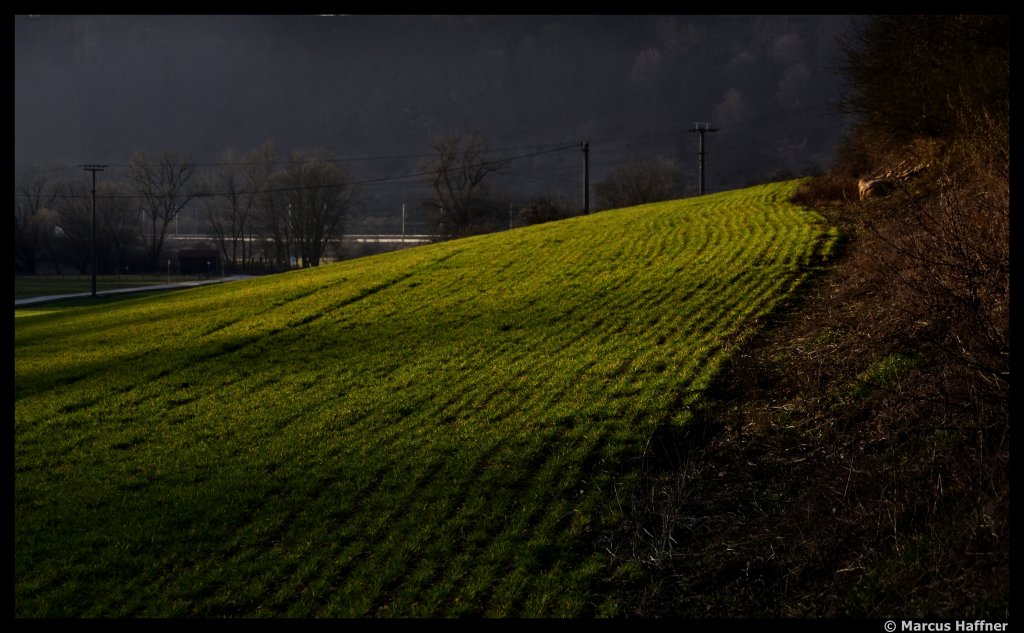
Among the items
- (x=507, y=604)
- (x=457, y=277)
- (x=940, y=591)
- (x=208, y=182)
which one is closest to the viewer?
(x=940, y=591)

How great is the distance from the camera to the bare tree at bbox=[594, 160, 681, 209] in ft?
258

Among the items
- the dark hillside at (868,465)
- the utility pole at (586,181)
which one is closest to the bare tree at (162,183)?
the utility pole at (586,181)

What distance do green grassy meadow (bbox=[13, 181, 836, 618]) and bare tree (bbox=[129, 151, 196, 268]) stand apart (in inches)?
3864

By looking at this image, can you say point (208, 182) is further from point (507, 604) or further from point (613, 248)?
point (507, 604)

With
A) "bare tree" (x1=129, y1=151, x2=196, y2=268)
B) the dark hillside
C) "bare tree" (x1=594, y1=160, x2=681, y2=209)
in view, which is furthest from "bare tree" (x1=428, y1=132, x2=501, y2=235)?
the dark hillside

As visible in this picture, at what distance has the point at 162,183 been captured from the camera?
11225 centimetres

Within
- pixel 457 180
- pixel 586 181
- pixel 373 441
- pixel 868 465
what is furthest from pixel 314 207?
pixel 868 465

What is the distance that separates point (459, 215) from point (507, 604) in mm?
81605

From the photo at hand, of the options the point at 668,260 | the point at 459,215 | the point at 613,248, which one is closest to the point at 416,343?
the point at 668,260

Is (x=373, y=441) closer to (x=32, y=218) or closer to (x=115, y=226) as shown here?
(x=115, y=226)

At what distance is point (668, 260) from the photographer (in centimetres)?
2191

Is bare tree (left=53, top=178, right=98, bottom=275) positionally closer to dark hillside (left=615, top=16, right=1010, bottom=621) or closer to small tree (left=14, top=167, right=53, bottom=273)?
small tree (left=14, top=167, right=53, bottom=273)

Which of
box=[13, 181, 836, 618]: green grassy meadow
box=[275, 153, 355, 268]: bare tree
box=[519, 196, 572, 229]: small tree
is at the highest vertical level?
box=[275, 153, 355, 268]: bare tree

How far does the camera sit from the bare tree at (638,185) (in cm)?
7853
